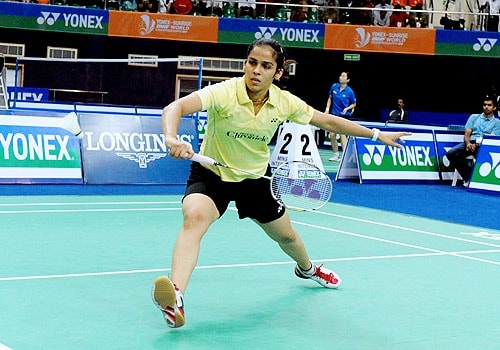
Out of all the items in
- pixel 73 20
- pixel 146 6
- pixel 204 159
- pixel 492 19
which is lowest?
pixel 204 159

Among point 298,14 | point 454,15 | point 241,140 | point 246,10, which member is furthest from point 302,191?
point 454,15

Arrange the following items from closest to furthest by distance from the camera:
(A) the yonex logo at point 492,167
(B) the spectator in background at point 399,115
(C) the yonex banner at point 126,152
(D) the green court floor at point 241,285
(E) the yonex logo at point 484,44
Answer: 1. (D) the green court floor at point 241,285
2. (C) the yonex banner at point 126,152
3. (A) the yonex logo at point 492,167
4. (E) the yonex logo at point 484,44
5. (B) the spectator in background at point 399,115

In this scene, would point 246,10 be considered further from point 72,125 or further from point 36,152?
point 72,125

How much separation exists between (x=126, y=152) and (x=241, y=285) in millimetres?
6166

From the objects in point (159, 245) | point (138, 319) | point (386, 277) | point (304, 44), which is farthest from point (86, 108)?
point (138, 319)

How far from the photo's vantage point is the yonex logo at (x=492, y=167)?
1385 cm

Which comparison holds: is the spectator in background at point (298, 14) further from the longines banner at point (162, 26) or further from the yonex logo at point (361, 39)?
the longines banner at point (162, 26)

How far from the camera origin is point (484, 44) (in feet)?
80.6

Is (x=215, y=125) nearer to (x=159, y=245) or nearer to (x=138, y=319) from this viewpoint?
(x=138, y=319)

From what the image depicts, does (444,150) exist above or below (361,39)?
below

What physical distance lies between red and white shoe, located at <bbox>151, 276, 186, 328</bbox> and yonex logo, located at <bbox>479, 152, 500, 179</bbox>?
10.0 meters

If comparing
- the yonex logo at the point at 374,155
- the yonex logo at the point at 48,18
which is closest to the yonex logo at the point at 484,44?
the yonex logo at the point at 374,155

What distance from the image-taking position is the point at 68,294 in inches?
223

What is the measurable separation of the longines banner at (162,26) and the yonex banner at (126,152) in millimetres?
11626
